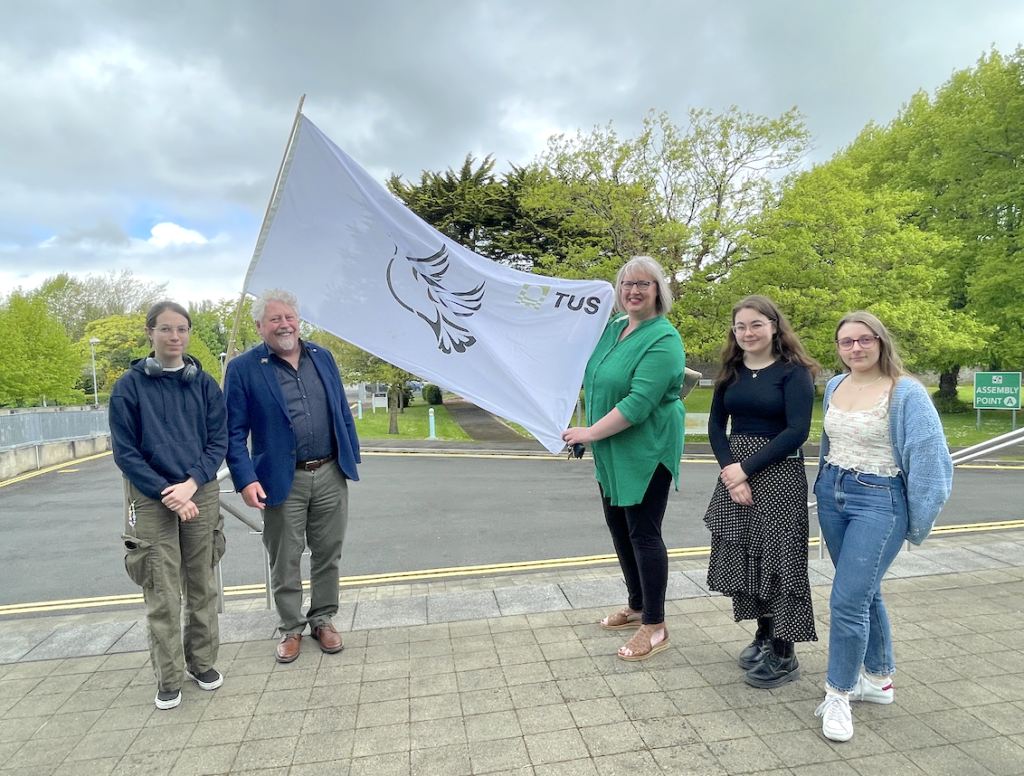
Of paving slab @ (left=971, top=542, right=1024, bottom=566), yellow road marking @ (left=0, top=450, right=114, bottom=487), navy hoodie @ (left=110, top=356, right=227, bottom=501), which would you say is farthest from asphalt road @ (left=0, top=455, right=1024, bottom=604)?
navy hoodie @ (left=110, top=356, right=227, bottom=501)

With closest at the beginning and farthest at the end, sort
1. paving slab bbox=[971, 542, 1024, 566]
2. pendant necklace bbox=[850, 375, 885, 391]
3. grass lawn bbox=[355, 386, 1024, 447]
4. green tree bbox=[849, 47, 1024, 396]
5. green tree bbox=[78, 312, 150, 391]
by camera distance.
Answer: pendant necklace bbox=[850, 375, 885, 391], paving slab bbox=[971, 542, 1024, 566], grass lawn bbox=[355, 386, 1024, 447], green tree bbox=[849, 47, 1024, 396], green tree bbox=[78, 312, 150, 391]

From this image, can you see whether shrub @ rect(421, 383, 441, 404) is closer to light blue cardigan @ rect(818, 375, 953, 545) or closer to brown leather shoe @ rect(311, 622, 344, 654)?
brown leather shoe @ rect(311, 622, 344, 654)

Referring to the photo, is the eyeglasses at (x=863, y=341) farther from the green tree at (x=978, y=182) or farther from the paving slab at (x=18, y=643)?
the green tree at (x=978, y=182)

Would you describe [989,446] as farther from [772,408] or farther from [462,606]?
[462,606]

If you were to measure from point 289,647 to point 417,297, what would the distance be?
7.20 ft

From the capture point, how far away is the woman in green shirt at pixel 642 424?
304cm

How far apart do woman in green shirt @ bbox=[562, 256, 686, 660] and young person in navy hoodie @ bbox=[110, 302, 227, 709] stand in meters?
1.90

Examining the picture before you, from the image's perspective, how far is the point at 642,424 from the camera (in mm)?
3129

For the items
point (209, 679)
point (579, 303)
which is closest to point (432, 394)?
point (579, 303)

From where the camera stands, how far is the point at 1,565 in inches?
233

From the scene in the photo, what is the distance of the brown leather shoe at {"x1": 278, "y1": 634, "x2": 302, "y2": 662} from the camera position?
332 cm

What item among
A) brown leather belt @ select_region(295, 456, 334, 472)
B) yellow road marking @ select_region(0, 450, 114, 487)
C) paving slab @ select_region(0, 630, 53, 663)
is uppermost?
Result: brown leather belt @ select_region(295, 456, 334, 472)

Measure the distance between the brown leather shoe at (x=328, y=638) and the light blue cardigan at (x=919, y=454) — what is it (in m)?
3.00

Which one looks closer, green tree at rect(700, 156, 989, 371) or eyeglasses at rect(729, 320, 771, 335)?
eyeglasses at rect(729, 320, 771, 335)
